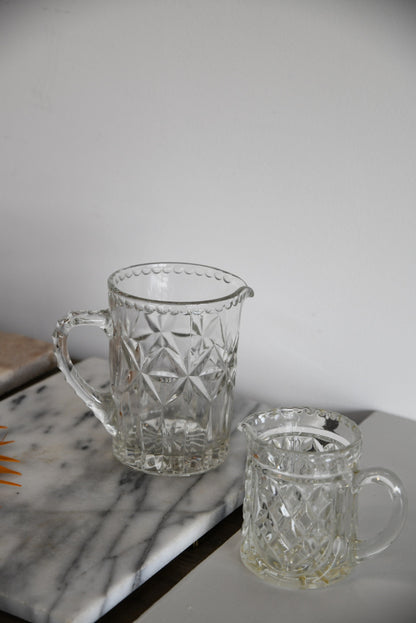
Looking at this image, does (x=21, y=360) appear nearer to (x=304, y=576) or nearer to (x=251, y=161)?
(x=251, y=161)

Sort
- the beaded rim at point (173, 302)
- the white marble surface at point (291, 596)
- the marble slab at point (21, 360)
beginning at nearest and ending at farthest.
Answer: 1. the white marble surface at point (291, 596)
2. the beaded rim at point (173, 302)
3. the marble slab at point (21, 360)

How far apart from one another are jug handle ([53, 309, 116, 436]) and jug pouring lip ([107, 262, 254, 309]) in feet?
0.11

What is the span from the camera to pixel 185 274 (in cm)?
73

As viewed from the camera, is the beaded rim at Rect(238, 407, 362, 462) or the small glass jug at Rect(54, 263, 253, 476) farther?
the small glass jug at Rect(54, 263, 253, 476)

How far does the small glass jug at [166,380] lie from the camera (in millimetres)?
648

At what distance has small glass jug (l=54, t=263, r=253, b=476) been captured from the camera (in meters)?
0.65

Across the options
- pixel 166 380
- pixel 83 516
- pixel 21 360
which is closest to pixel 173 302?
pixel 166 380

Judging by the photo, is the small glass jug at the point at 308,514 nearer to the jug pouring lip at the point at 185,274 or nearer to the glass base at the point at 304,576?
the glass base at the point at 304,576

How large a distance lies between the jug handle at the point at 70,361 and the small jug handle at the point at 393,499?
246 millimetres

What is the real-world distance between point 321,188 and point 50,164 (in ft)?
1.22

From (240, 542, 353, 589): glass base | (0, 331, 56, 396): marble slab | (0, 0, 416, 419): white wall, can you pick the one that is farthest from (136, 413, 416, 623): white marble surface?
(0, 331, 56, 396): marble slab

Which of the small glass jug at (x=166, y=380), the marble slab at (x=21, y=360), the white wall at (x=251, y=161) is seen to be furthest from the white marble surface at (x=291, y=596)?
the marble slab at (x=21, y=360)

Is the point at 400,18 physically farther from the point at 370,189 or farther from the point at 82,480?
the point at 82,480

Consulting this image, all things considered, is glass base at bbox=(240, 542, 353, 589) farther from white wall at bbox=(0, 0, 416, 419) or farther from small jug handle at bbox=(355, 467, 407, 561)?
white wall at bbox=(0, 0, 416, 419)
